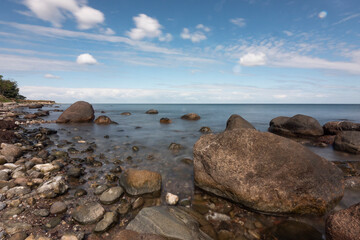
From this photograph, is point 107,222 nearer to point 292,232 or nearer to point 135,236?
point 135,236

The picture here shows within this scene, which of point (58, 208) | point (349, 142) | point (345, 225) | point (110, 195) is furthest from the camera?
point (349, 142)

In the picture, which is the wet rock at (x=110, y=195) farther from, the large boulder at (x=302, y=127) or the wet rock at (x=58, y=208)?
the large boulder at (x=302, y=127)

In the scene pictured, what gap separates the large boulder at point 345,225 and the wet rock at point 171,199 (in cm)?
419

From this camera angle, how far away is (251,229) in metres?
5.21

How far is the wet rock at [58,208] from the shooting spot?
538 cm

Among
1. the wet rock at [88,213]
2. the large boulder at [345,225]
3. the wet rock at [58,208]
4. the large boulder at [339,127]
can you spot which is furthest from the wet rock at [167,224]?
the large boulder at [339,127]

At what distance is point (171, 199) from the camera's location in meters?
6.33

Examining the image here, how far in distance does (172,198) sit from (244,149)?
3.11m

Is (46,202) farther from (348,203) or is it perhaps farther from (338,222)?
(348,203)

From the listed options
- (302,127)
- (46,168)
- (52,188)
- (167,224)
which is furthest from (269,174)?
(302,127)

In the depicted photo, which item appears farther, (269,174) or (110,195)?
(110,195)

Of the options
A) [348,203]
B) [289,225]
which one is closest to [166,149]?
[289,225]

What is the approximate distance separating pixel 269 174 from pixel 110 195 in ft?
17.9

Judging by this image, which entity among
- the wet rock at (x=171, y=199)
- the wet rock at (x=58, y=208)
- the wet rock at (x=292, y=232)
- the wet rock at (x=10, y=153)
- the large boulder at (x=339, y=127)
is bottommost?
the wet rock at (x=292, y=232)
